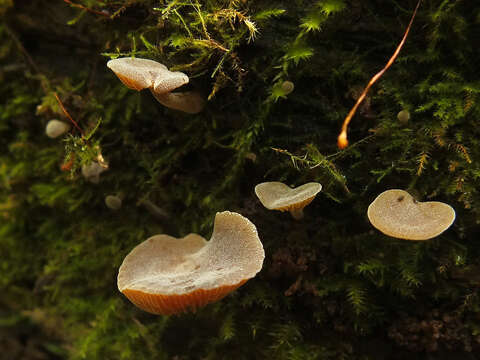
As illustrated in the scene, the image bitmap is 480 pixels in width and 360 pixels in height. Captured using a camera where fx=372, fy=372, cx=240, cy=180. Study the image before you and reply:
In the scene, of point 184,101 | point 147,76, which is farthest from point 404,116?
point 147,76

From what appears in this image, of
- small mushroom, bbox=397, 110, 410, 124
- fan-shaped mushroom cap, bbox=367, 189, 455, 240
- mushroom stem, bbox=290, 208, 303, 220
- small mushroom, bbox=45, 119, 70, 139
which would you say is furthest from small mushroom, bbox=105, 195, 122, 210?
small mushroom, bbox=397, 110, 410, 124


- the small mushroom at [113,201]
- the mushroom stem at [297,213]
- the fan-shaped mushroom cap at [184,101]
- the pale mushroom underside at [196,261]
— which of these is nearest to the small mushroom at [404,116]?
the mushroom stem at [297,213]

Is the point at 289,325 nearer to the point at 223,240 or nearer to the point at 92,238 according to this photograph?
the point at 223,240

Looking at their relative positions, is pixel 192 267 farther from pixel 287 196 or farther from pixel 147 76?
pixel 147 76

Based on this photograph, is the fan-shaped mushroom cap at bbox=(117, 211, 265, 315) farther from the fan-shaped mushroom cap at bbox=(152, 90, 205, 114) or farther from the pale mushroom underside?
the fan-shaped mushroom cap at bbox=(152, 90, 205, 114)

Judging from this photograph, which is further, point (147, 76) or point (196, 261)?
point (196, 261)

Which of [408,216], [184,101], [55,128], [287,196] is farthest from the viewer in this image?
[55,128]

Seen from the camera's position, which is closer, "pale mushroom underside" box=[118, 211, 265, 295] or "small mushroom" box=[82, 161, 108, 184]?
"pale mushroom underside" box=[118, 211, 265, 295]
